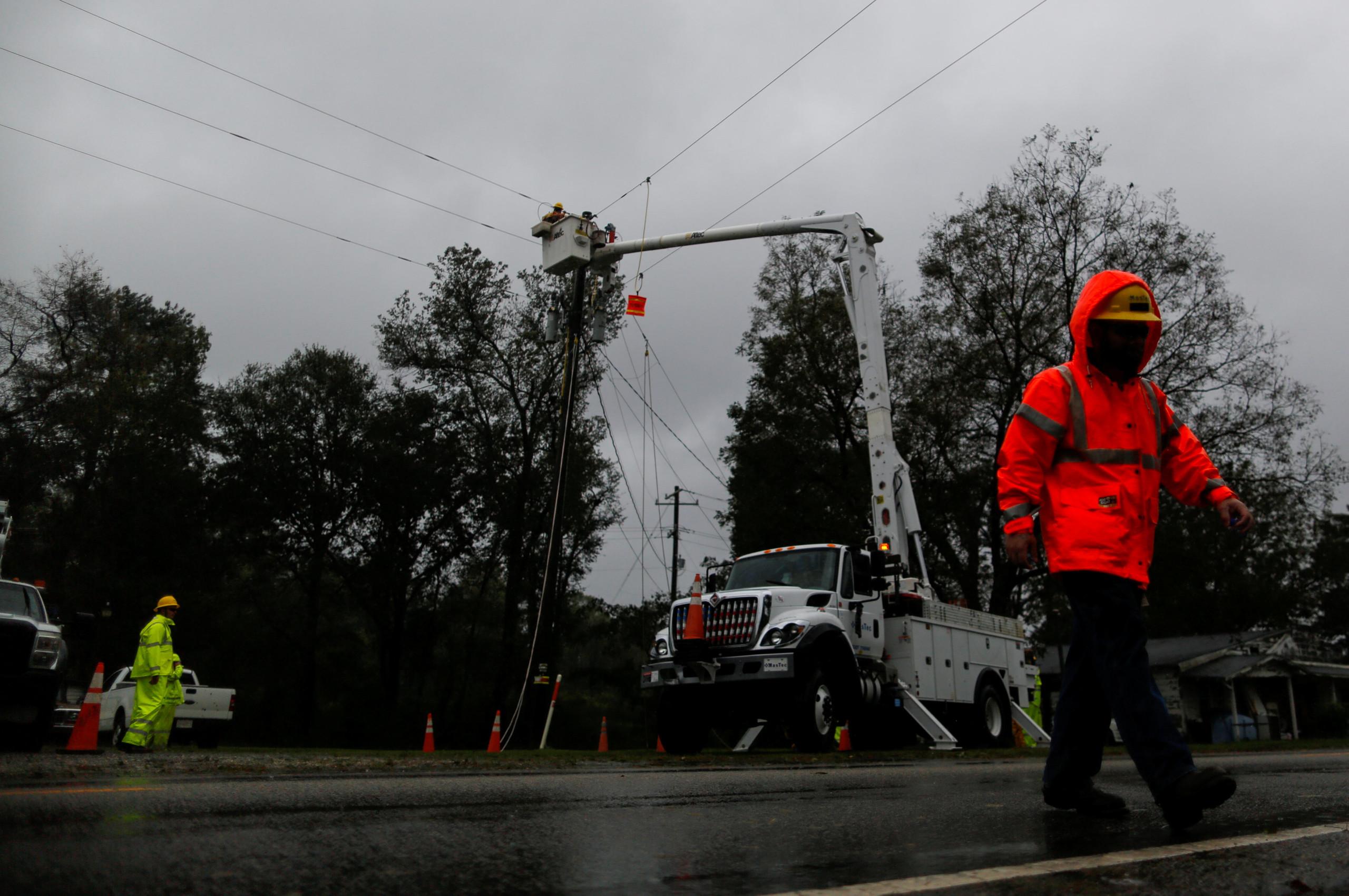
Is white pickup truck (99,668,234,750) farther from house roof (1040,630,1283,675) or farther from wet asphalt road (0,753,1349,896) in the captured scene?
house roof (1040,630,1283,675)

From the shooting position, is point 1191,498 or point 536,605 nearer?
point 1191,498

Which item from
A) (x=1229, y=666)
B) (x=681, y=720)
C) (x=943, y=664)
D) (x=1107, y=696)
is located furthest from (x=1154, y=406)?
(x=1229, y=666)

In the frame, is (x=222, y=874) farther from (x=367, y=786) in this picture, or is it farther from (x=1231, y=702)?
(x=1231, y=702)

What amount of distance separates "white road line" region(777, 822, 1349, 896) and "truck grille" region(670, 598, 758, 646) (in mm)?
9167

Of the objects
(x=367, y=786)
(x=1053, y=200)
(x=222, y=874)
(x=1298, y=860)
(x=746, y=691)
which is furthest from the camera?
(x=1053, y=200)

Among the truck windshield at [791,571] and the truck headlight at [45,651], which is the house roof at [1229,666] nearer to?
the truck windshield at [791,571]

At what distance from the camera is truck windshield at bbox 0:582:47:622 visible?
1154 centimetres

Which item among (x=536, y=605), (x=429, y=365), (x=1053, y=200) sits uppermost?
(x=1053, y=200)

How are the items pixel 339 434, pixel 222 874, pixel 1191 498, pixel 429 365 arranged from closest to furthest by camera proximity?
pixel 222 874
pixel 1191 498
pixel 429 365
pixel 339 434

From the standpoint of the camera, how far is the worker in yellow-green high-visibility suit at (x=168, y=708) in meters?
12.2

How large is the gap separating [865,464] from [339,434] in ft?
65.7

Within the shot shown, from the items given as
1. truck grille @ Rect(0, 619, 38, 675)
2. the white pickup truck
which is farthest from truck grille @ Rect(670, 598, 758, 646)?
the white pickup truck

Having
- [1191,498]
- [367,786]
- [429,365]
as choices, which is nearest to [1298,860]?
[1191,498]

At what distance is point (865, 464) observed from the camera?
32250mm
